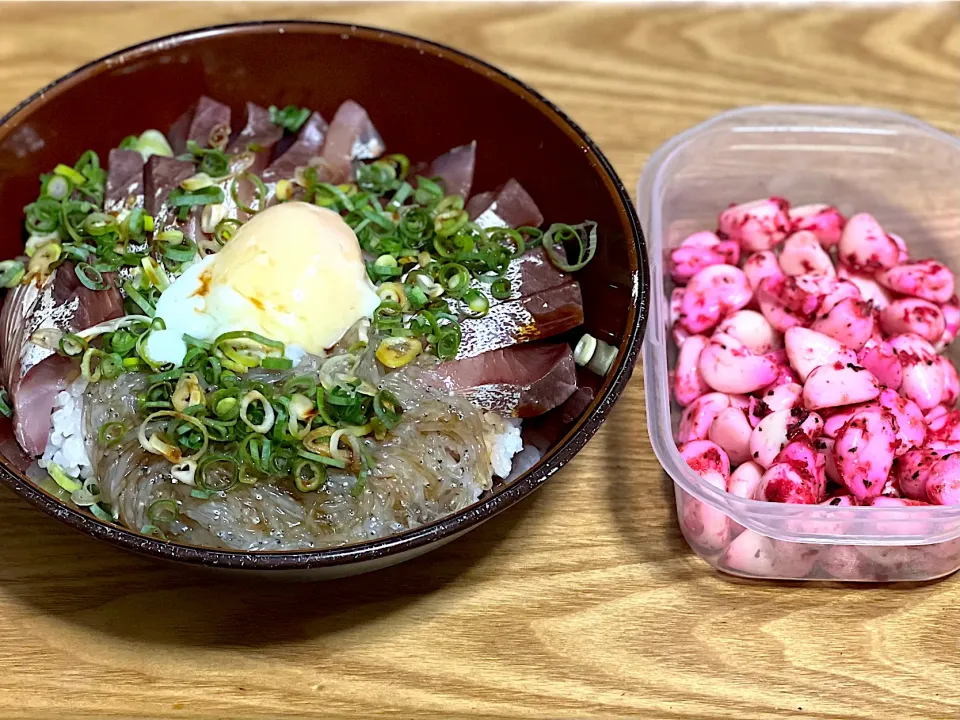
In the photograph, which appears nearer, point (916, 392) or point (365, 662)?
point (365, 662)

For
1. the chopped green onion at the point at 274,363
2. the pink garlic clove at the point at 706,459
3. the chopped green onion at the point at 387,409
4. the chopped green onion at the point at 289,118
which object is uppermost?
the chopped green onion at the point at 289,118

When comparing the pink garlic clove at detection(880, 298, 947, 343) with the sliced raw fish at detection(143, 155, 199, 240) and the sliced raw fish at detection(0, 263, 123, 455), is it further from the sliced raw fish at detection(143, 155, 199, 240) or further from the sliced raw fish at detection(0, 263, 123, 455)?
the sliced raw fish at detection(0, 263, 123, 455)

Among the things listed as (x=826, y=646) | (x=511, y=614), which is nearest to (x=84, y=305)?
(x=511, y=614)

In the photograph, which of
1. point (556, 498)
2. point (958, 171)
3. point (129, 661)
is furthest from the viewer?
point (958, 171)

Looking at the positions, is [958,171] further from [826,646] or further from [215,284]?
[215,284]

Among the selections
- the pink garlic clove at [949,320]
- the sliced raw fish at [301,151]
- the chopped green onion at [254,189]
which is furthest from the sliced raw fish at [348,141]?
the pink garlic clove at [949,320]

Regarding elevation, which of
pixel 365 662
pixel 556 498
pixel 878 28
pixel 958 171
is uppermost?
pixel 878 28

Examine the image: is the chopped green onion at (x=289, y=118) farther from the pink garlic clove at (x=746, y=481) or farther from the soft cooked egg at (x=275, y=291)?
the pink garlic clove at (x=746, y=481)
